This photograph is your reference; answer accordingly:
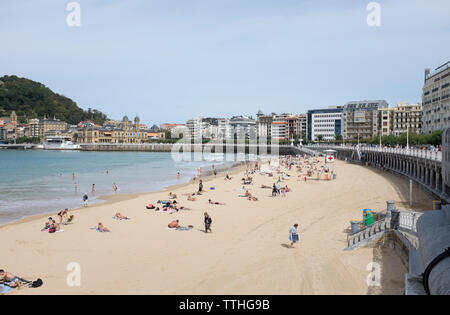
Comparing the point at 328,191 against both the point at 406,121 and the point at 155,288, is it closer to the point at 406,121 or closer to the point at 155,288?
the point at 155,288

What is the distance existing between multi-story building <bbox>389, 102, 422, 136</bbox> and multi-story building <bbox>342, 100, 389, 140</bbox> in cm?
1175

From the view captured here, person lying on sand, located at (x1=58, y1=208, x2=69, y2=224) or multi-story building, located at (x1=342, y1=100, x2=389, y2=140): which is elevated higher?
multi-story building, located at (x1=342, y1=100, x2=389, y2=140)

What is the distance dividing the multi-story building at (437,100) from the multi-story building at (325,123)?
80293 millimetres

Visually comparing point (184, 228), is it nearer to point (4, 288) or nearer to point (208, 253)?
point (208, 253)

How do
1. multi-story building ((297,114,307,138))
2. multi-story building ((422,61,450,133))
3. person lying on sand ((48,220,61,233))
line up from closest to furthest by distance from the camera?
person lying on sand ((48,220,61,233)) → multi-story building ((422,61,450,133)) → multi-story building ((297,114,307,138))

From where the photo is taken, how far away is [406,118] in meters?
122

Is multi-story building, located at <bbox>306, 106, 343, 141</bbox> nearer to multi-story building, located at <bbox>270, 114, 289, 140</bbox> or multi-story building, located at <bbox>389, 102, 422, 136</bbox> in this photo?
multi-story building, located at <bbox>270, 114, 289, 140</bbox>

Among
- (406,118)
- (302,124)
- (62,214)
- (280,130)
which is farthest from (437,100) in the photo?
(280,130)

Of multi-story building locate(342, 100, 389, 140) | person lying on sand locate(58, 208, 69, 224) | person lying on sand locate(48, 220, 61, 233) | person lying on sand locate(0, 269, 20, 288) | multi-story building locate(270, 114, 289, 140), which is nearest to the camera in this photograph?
person lying on sand locate(0, 269, 20, 288)

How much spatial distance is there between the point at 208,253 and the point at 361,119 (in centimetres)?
14005

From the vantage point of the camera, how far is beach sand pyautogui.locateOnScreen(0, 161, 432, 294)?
35.3 ft

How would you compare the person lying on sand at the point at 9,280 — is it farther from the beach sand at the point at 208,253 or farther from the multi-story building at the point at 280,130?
the multi-story building at the point at 280,130

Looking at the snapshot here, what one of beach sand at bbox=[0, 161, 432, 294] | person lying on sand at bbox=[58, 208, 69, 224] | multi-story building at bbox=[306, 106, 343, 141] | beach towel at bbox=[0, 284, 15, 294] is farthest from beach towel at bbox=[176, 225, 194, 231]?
multi-story building at bbox=[306, 106, 343, 141]

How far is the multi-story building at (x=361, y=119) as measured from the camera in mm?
139725
